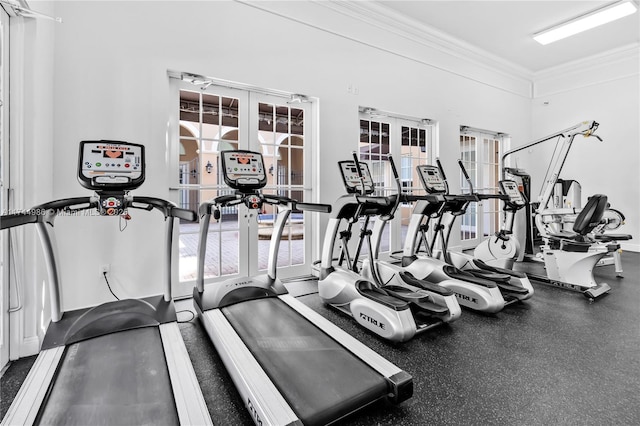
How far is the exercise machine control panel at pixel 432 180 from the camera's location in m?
3.51

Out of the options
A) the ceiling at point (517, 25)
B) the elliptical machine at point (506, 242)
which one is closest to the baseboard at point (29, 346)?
the elliptical machine at point (506, 242)

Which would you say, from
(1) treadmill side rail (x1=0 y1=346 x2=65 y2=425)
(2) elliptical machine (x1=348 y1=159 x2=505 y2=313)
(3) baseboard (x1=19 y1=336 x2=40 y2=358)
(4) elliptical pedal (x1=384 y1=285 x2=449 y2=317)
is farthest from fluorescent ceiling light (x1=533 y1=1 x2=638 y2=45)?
(3) baseboard (x1=19 y1=336 x2=40 y2=358)

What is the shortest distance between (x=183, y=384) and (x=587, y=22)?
7.03 m

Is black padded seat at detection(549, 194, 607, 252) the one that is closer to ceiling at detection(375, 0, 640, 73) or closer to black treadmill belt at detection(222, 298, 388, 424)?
ceiling at detection(375, 0, 640, 73)

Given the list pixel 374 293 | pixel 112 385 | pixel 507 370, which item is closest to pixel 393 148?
pixel 374 293

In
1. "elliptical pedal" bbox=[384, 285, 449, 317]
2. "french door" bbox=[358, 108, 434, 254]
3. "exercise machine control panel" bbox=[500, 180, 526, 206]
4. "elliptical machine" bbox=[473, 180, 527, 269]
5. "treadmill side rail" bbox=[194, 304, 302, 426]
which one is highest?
"french door" bbox=[358, 108, 434, 254]

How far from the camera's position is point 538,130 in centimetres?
720

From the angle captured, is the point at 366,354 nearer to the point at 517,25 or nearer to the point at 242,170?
the point at 242,170

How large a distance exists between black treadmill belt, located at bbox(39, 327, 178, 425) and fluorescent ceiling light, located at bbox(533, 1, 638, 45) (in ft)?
22.5

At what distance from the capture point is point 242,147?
3.75 m

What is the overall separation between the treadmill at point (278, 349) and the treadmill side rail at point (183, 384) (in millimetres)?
226

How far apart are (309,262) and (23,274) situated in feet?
9.30

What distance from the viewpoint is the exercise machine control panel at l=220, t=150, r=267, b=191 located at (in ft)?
8.16

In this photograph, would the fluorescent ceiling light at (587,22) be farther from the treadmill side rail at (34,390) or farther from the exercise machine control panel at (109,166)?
the treadmill side rail at (34,390)
